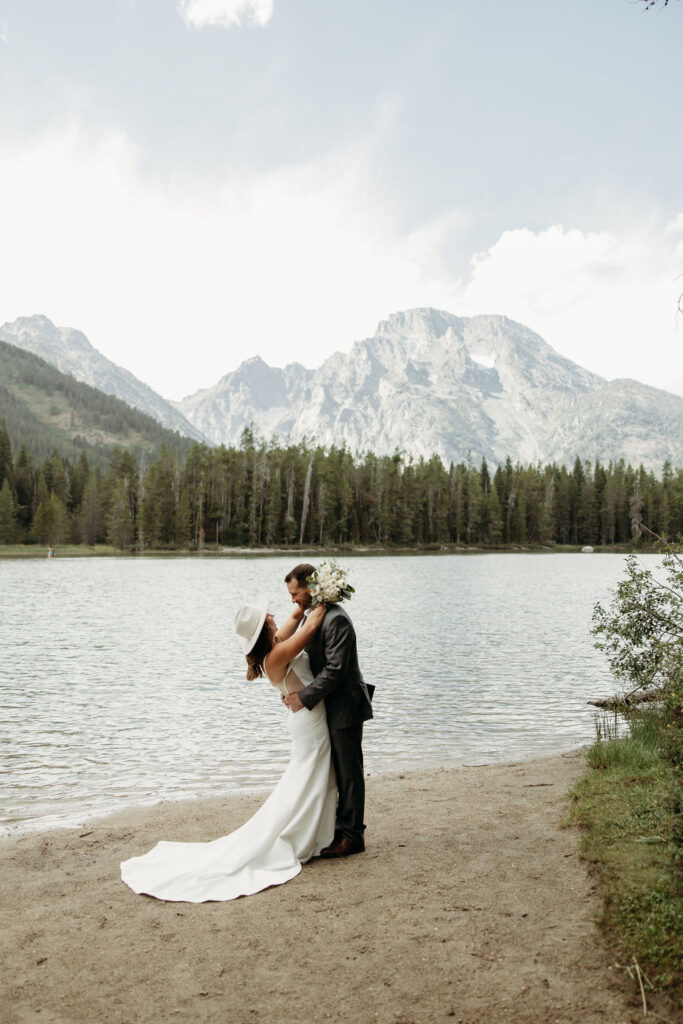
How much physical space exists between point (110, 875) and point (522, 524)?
146890 mm

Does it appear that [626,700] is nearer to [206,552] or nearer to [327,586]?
[327,586]

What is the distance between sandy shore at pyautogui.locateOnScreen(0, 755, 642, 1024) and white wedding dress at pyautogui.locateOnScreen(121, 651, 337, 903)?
0.93 feet

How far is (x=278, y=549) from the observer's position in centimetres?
11900

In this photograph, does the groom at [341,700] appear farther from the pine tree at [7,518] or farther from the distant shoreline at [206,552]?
the pine tree at [7,518]

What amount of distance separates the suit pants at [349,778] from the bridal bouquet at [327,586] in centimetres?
134

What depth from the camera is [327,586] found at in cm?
753

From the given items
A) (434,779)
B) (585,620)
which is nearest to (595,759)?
(434,779)

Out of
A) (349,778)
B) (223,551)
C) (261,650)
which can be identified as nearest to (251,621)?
(261,650)

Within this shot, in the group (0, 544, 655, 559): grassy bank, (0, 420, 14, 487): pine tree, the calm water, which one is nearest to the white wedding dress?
the calm water

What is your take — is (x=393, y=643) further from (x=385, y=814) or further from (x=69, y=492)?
(x=69, y=492)

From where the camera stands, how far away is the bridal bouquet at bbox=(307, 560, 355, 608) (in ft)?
24.7

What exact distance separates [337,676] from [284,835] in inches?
68.5

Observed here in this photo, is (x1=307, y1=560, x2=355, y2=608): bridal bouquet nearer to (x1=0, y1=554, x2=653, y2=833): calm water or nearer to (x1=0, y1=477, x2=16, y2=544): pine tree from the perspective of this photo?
(x1=0, y1=554, x2=653, y2=833): calm water

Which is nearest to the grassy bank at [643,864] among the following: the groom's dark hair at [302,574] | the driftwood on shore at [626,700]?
the driftwood on shore at [626,700]
